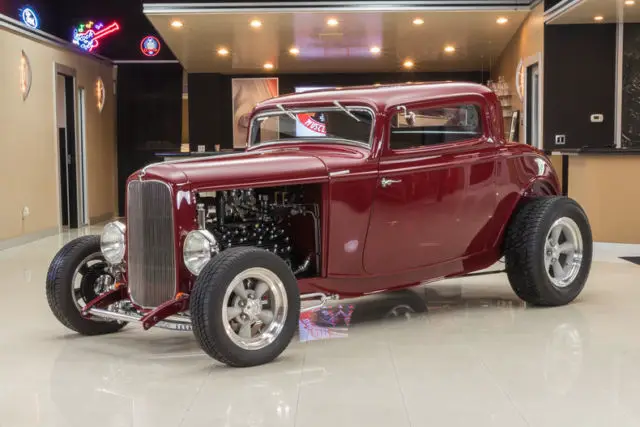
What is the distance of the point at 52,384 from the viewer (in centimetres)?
411

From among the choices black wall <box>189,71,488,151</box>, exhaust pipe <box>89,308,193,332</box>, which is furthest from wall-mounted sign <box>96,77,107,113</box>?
exhaust pipe <box>89,308,193,332</box>

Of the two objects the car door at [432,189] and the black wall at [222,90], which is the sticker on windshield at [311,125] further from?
the black wall at [222,90]

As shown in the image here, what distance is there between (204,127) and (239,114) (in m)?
0.81

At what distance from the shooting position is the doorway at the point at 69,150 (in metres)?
13.8

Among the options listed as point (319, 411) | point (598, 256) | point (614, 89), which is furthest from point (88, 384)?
point (614, 89)

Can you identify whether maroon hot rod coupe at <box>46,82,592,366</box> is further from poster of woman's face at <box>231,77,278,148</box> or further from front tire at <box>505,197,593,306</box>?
poster of woman's face at <box>231,77,278,148</box>

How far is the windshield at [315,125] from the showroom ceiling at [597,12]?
17.3 ft

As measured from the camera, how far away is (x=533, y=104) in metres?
12.1

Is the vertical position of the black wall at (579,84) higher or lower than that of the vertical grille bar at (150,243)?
higher

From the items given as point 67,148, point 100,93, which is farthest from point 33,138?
point 100,93

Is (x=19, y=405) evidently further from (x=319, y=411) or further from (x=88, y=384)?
(x=319, y=411)

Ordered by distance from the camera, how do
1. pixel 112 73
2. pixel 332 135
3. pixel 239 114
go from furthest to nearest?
1. pixel 239 114
2. pixel 112 73
3. pixel 332 135

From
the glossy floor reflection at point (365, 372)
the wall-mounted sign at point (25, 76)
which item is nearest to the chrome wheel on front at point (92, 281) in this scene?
the glossy floor reflection at point (365, 372)

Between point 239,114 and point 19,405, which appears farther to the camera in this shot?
point 239,114
